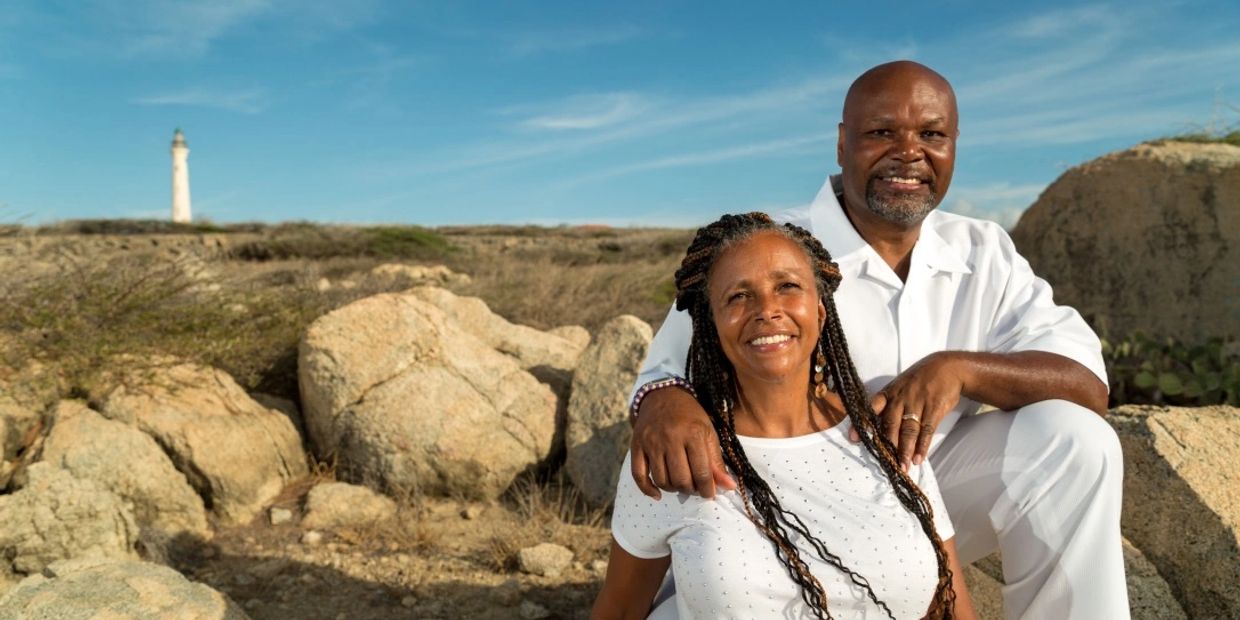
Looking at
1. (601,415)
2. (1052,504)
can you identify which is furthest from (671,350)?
(601,415)

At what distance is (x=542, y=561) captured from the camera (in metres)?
4.34

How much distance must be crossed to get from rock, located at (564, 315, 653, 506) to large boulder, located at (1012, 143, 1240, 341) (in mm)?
3708

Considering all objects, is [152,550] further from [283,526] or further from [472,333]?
[472,333]

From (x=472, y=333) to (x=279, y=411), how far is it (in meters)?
1.20

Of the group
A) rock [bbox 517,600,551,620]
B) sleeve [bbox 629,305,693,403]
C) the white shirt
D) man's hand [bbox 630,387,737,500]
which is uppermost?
sleeve [bbox 629,305,693,403]

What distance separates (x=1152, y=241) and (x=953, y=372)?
5671 mm

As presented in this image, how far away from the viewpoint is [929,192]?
124 inches

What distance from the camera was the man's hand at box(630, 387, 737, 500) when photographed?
7.57ft

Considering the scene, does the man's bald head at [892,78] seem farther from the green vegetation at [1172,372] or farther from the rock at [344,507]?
the green vegetation at [1172,372]

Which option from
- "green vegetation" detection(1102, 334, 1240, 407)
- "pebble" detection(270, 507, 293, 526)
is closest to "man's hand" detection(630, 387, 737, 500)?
"pebble" detection(270, 507, 293, 526)

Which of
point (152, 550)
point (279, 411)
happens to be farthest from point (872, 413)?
point (279, 411)

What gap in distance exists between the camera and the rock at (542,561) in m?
4.33

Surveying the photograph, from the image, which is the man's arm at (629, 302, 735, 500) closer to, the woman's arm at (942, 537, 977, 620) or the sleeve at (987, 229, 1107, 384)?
the woman's arm at (942, 537, 977, 620)

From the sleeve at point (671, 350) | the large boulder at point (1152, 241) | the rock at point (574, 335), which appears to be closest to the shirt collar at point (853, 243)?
the sleeve at point (671, 350)
